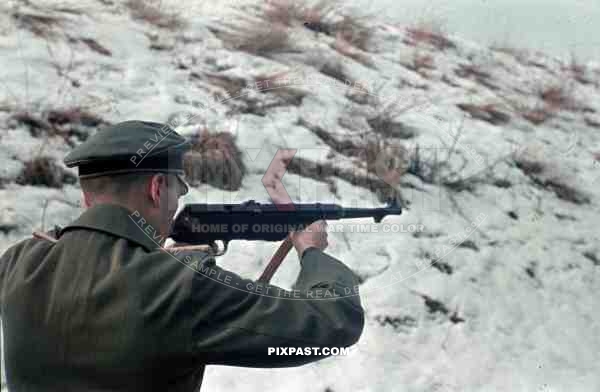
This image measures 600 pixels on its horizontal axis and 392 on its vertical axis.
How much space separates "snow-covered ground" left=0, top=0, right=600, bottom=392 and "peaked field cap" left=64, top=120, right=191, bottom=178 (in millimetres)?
1401

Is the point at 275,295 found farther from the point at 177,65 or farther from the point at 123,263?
the point at 177,65

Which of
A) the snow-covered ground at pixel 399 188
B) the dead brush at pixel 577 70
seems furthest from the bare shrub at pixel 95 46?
the dead brush at pixel 577 70

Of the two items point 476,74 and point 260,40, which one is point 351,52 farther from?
point 476,74

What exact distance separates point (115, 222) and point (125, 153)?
0.70ft

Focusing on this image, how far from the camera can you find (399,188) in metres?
3.78

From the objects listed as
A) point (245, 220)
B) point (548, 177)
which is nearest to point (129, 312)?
point (245, 220)

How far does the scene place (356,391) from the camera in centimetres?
267

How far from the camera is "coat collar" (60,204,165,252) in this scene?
1.36 m

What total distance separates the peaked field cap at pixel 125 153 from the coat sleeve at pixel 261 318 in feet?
1.08

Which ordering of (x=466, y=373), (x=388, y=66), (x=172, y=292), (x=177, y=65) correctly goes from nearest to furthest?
(x=172, y=292)
(x=466, y=373)
(x=177, y=65)
(x=388, y=66)

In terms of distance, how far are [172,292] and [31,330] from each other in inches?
14.2

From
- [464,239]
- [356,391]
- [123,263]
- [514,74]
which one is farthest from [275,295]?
[514,74]

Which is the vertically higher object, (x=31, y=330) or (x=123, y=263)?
(x=123, y=263)

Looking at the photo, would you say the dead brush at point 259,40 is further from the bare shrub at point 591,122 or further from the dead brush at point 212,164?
the bare shrub at point 591,122
